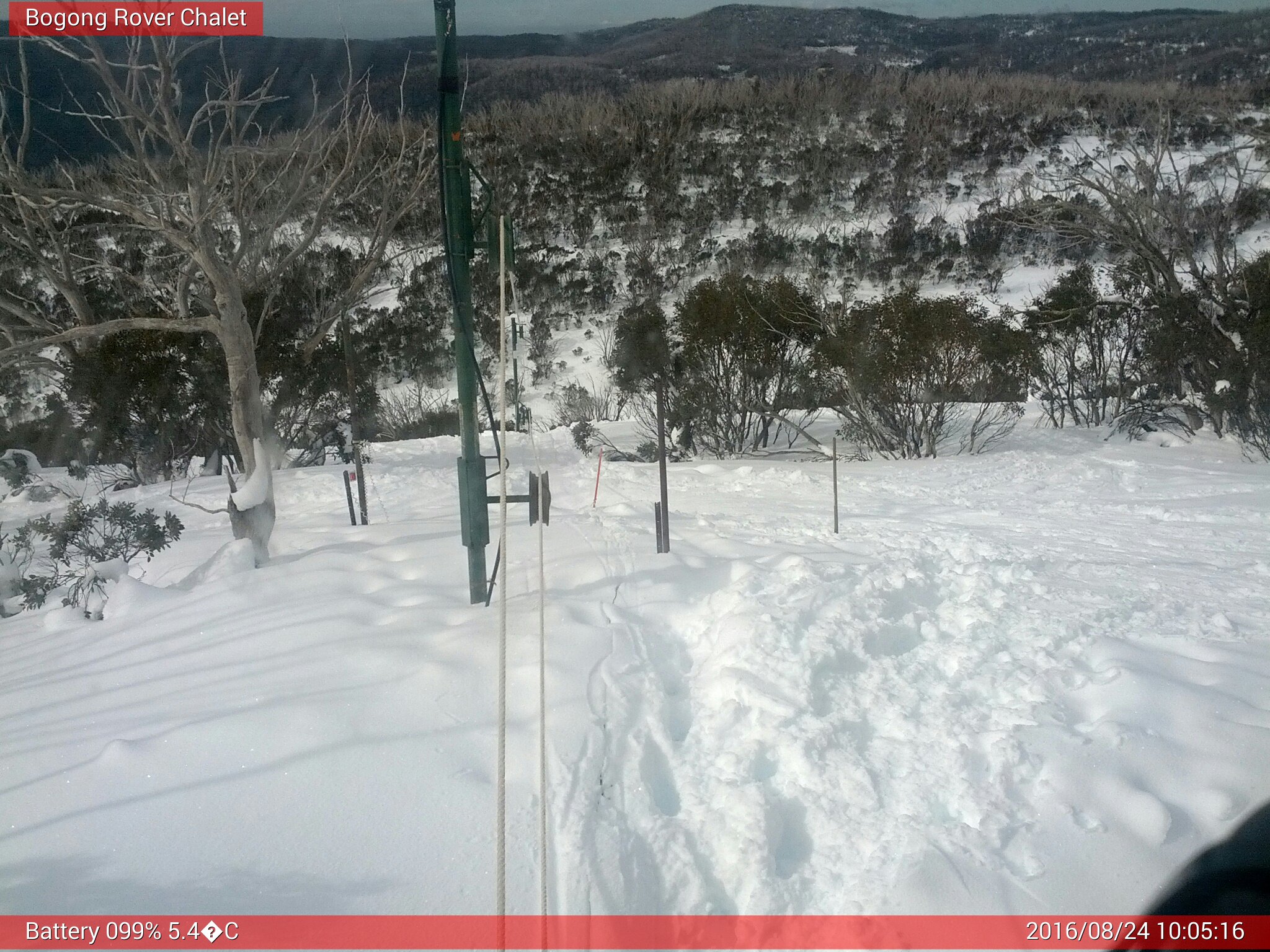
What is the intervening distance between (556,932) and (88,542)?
6263 mm

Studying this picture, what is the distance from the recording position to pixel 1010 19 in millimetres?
39312

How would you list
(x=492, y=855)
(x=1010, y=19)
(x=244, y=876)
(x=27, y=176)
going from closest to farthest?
(x=244, y=876), (x=492, y=855), (x=27, y=176), (x=1010, y=19)

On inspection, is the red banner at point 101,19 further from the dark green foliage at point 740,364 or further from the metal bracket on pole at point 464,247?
the dark green foliage at point 740,364

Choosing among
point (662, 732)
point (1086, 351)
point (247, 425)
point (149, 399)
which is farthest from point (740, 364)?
point (662, 732)

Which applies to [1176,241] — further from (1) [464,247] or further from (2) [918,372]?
(1) [464,247]

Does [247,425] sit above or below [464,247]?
below

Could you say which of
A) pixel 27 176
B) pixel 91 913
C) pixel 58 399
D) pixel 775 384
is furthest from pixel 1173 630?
pixel 58 399

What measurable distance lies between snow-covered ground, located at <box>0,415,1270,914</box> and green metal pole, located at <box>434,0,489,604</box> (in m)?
0.45

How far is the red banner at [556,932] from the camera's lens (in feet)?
6.40

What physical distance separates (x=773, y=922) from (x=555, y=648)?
168cm

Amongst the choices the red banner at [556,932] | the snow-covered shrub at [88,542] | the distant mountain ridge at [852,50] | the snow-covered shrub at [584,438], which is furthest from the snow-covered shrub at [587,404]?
the red banner at [556,932]

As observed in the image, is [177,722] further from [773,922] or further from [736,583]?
[736,583]

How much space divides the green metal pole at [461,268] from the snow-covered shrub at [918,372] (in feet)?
29.3

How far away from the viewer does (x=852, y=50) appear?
44281mm
